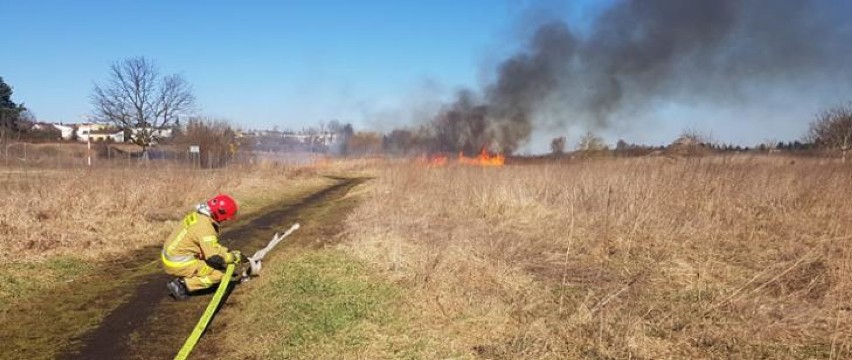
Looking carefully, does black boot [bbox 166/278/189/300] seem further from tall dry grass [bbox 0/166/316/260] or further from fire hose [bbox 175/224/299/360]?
tall dry grass [bbox 0/166/316/260]

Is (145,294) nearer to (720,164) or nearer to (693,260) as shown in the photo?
(693,260)

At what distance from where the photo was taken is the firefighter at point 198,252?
6426mm

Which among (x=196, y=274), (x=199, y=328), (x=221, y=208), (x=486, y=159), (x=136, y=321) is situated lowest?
(x=136, y=321)

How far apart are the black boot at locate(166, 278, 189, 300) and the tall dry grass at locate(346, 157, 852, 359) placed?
2.46 m

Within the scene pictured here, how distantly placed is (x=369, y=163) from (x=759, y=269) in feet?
113

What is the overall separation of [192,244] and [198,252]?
0.15 meters

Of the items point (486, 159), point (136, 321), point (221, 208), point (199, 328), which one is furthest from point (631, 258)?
point (486, 159)

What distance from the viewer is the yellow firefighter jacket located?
6398 millimetres

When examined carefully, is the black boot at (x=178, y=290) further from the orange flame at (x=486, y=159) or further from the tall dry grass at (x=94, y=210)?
the orange flame at (x=486, y=159)

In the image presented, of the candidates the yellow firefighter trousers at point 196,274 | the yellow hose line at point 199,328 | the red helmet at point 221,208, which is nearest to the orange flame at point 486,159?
the red helmet at point 221,208

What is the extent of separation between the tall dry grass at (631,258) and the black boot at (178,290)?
8.06ft

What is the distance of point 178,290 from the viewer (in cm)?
660

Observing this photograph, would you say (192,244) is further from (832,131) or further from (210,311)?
(832,131)

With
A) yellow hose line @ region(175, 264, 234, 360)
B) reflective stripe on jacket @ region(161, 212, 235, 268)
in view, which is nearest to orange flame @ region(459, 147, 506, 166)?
reflective stripe on jacket @ region(161, 212, 235, 268)
